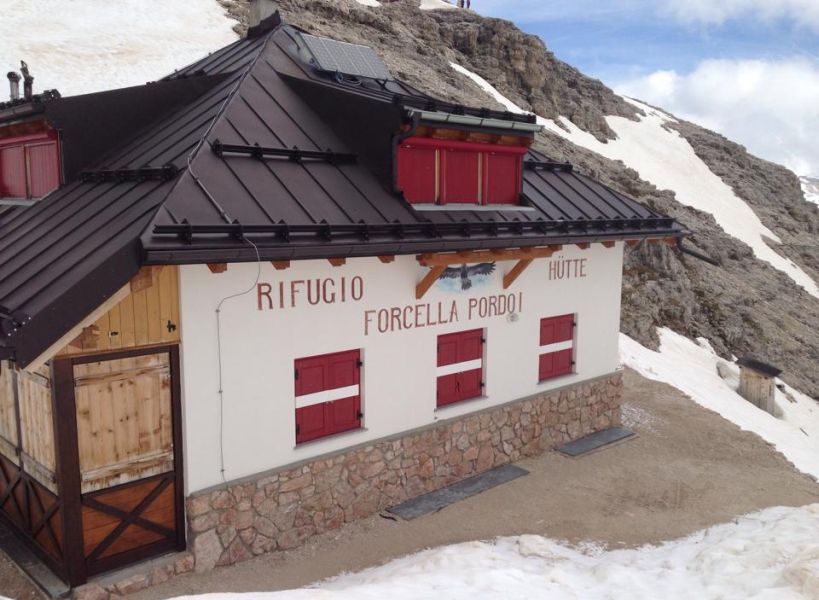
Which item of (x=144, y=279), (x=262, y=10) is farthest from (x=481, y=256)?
(x=262, y=10)

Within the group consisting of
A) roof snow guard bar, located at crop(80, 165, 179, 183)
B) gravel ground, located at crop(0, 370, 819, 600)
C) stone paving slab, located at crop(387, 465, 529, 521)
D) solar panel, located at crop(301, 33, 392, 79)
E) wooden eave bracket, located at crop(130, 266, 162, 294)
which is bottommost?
gravel ground, located at crop(0, 370, 819, 600)

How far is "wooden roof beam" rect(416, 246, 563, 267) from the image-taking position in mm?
9508

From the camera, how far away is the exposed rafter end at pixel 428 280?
31.5 ft

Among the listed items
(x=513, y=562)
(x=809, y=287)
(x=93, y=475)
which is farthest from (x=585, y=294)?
(x=809, y=287)

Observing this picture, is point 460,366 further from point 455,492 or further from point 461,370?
point 455,492

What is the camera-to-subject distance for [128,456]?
7461mm

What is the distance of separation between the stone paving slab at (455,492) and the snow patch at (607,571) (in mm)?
1268

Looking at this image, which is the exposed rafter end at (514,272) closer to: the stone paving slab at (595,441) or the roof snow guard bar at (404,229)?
the roof snow guard bar at (404,229)

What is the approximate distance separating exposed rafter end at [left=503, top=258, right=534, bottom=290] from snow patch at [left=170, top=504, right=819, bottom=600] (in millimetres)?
4090

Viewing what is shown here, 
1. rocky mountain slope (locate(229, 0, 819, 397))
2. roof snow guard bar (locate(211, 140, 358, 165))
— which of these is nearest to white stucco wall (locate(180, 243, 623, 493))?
roof snow guard bar (locate(211, 140, 358, 165))

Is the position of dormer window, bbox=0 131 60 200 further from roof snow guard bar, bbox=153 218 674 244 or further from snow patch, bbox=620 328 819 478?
snow patch, bbox=620 328 819 478

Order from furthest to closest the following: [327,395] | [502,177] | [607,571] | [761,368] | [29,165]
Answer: [761,368] → [502,177] → [29,165] → [327,395] → [607,571]

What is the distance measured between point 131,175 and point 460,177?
15.4 ft

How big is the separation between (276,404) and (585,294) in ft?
22.5
